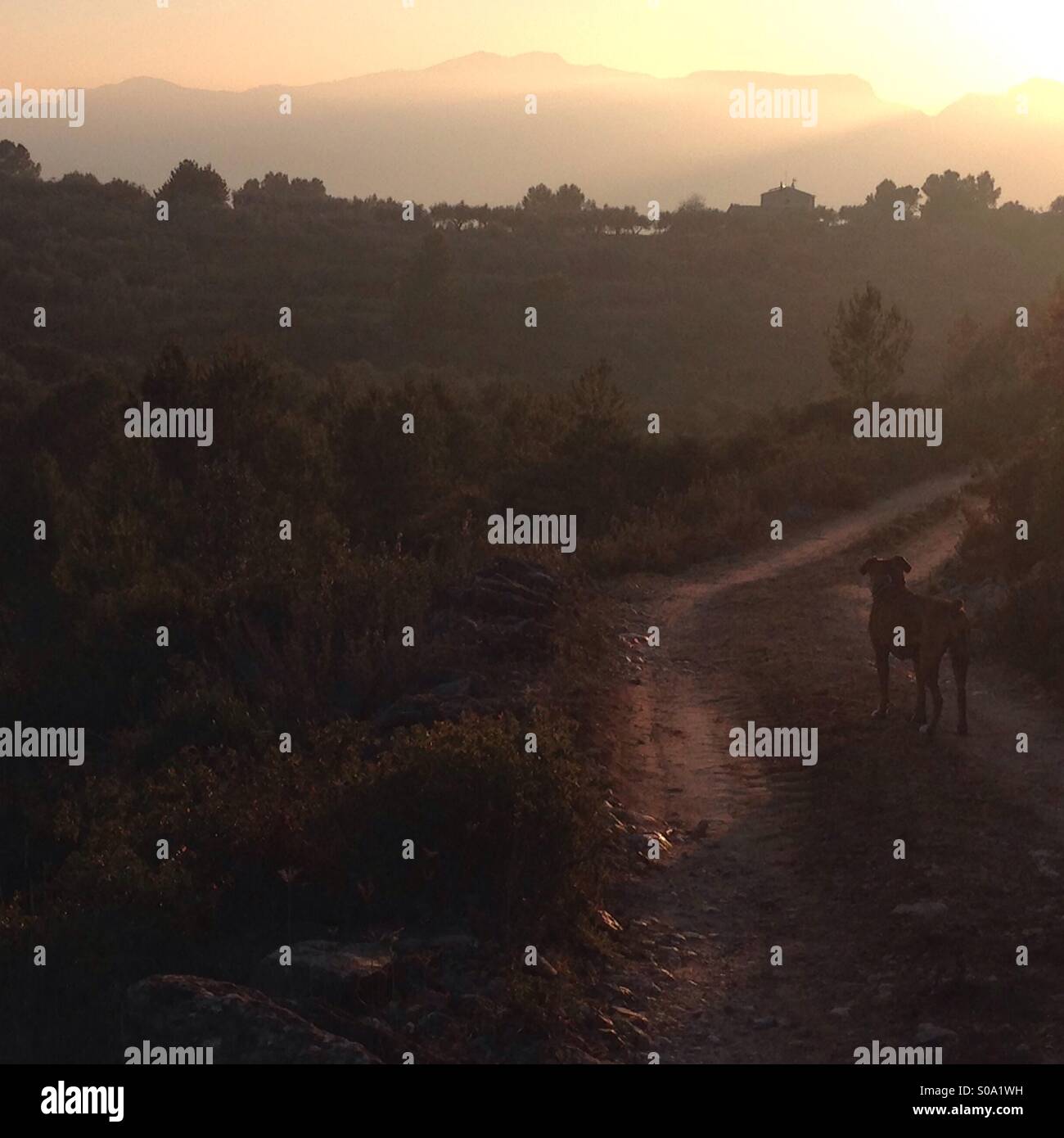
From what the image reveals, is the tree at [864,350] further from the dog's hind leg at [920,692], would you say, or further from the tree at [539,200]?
the tree at [539,200]

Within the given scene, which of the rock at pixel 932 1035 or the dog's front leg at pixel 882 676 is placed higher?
the dog's front leg at pixel 882 676

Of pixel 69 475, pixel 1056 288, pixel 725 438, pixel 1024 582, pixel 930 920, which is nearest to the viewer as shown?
pixel 930 920

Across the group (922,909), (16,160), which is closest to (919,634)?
(922,909)

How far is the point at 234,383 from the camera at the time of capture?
3209 cm

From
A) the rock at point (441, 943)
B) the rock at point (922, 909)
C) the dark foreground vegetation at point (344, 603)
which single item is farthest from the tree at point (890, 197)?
the rock at point (441, 943)

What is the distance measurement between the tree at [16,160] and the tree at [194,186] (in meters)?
20.7

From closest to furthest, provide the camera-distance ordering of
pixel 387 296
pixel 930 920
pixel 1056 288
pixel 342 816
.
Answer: pixel 930 920, pixel 342 816, pixel 1056 288, pixel 387 296

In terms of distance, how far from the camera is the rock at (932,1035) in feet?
22.2

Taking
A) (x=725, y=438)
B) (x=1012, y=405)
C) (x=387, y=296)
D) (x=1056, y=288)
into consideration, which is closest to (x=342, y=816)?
(x=1056, y=288)

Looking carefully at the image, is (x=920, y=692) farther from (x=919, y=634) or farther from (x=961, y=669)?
(x=919, y=634)

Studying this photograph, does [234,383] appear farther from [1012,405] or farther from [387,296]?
[387,296]

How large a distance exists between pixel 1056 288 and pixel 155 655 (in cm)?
2307

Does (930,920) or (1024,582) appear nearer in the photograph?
(930,920)

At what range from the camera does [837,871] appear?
9242 mm
